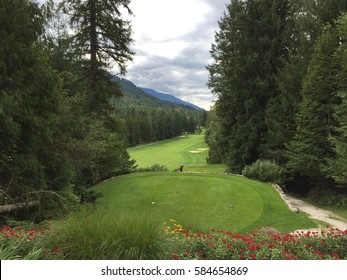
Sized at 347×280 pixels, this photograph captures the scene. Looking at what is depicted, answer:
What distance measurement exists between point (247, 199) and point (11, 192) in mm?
9587

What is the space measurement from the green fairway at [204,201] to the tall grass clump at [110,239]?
4.00 m

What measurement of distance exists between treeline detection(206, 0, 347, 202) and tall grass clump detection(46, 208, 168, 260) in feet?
42.1

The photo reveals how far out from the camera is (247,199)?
1322 cm

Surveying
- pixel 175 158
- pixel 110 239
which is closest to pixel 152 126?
pixel 175 158

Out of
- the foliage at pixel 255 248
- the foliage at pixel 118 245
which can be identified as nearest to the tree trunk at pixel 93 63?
the foliage at pixel 118 245

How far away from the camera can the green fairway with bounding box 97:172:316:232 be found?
35.2ft

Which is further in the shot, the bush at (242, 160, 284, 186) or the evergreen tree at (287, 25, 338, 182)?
the bush at (242, 160, 284, 186)

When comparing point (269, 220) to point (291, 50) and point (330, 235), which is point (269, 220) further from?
point (291, 50)

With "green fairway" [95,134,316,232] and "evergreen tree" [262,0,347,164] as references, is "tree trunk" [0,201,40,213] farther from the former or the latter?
"evergreen tree" [262,0,347,164]

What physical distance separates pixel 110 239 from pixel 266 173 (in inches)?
605

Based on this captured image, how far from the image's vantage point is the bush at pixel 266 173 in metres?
17.9

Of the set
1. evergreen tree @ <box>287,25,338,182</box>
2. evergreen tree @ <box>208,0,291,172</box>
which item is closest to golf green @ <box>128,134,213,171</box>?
evergreen tree @ <box>208,0,291,172</box>

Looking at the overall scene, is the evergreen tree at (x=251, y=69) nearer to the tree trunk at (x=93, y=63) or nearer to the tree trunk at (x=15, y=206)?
the tree trunk at (x=93, y=63)
